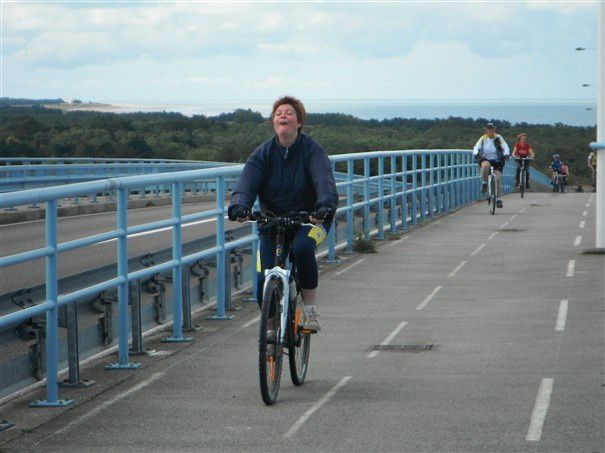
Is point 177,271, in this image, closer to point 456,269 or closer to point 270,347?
point 270,347

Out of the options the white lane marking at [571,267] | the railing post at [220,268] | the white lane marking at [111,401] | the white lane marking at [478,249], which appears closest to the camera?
the white lane marking at [111,401]

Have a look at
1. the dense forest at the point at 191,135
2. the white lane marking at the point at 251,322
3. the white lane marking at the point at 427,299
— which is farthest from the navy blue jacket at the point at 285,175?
the dense forest at the point at 191,135

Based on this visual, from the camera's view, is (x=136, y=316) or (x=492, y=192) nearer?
(x=136, y=316)

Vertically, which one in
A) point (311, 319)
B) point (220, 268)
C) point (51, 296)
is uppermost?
point (51, 296)

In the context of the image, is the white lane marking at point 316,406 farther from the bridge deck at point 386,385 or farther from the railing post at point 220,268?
the railing post at point 220,268

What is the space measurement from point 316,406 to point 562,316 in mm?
4977

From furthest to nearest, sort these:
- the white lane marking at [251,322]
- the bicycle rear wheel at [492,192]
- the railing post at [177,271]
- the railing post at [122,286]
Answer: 1. the bicycle rear wheel at [492,192]
2. the white lane marking at [251,322]
3. the railing post at [177,271]
4. the railing post at [122,286]

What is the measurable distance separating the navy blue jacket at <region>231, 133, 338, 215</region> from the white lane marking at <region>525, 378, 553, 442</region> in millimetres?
1971

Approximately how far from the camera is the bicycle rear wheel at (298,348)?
9.33 m

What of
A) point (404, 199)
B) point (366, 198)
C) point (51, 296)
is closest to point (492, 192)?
point (404, 199)

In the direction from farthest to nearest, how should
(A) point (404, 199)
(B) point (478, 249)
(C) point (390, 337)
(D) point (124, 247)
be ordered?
(A) point (404, 199) → (B) point (478, 249) → (C) point (390, 337) → (D) point (124, 247)

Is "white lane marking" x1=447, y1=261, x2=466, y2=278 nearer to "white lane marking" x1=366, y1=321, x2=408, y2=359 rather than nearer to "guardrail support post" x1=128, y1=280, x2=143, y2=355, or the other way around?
"white lane marking" x1=366, y1=321, x2=408, y2=359

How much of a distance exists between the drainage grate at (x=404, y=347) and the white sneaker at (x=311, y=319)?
85.8 inches

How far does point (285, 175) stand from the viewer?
926 centimetres
